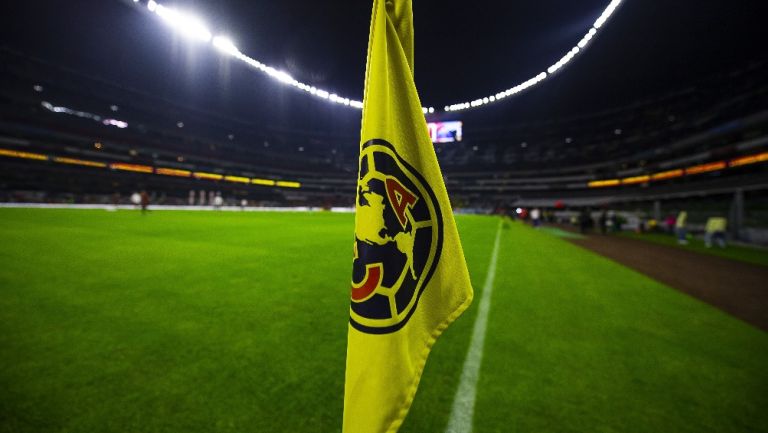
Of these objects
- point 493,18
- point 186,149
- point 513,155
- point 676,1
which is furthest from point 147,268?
point 513,155

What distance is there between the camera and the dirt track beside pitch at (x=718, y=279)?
Answer: 4582mm

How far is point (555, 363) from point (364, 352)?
220 cm

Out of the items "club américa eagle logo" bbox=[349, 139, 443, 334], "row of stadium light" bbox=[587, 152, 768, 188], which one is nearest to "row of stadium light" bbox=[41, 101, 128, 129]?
"club américa eagle logo" bbox=[349, 139, 443, 334]

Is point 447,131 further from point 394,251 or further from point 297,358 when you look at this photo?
point 394,251

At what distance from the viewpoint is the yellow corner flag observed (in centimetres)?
97

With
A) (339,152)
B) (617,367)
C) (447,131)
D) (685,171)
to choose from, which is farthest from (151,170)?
(685,171)

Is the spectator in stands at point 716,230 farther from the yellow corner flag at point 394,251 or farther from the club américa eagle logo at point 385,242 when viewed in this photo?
the club américa eagle logo at point 385,242

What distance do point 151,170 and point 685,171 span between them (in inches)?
2845

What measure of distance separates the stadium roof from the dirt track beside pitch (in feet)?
31.3

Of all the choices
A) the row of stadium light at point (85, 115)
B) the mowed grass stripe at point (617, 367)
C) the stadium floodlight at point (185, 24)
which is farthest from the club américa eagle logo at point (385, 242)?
the row of stadium light at point (85, 115)

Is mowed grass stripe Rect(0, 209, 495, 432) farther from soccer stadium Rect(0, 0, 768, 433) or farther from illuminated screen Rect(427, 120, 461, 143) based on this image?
illuminated screen Rect(427, 120, 461, 143)

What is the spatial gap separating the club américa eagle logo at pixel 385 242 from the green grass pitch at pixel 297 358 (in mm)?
1048

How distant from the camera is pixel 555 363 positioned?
246 centimetres

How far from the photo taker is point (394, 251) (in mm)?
1039
